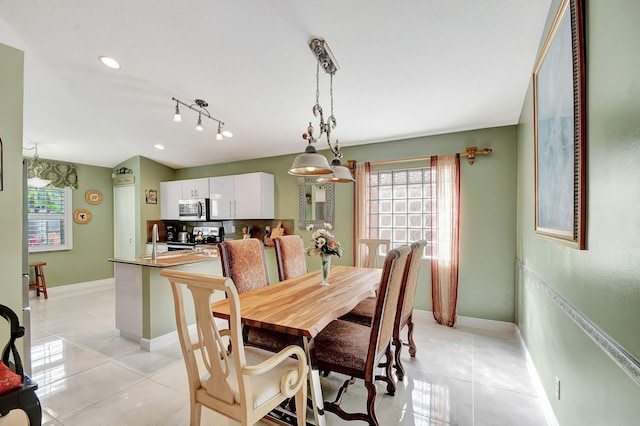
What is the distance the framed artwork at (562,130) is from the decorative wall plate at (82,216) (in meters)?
7.09

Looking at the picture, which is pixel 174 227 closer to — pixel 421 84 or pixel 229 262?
pixel 229 262

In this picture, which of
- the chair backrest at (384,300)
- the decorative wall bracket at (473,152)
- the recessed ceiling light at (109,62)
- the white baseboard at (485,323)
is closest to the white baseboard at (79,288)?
the recessed ceiling light at (109,62)

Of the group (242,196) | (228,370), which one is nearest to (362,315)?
(228,370)

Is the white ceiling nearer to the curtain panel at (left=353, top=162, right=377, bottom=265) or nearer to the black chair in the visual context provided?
the curtain panel at (left=353, top=162, right=377, bottom=265)

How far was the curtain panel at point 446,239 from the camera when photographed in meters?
3.41

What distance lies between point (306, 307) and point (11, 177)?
2325mm

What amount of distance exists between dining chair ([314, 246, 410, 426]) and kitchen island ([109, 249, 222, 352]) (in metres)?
1.96

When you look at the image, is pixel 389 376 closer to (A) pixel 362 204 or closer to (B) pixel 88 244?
(A) pixel 362 204

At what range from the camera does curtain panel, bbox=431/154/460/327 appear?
134 inches

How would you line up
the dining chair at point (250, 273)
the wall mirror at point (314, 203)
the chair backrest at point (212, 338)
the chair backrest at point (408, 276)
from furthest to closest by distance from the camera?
the wall mirror at point (314, 203), the chair backrest at point (408, 276), the dining chair at point (250, 273), the chair backrest at point (212, 338)

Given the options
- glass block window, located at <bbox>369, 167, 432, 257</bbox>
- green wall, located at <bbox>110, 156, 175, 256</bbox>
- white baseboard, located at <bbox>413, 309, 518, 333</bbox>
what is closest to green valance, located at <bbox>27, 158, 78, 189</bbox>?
green wall, located at <bbox>110, 156, 175, 256</bbox>

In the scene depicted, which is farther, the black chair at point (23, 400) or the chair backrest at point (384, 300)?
the chair backrest at point (384, 300)

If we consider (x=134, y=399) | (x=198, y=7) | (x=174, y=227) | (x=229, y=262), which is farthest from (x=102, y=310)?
(x=198, y=7)

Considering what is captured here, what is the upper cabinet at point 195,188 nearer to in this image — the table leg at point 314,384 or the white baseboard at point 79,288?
the white baseboard at point 79,288
